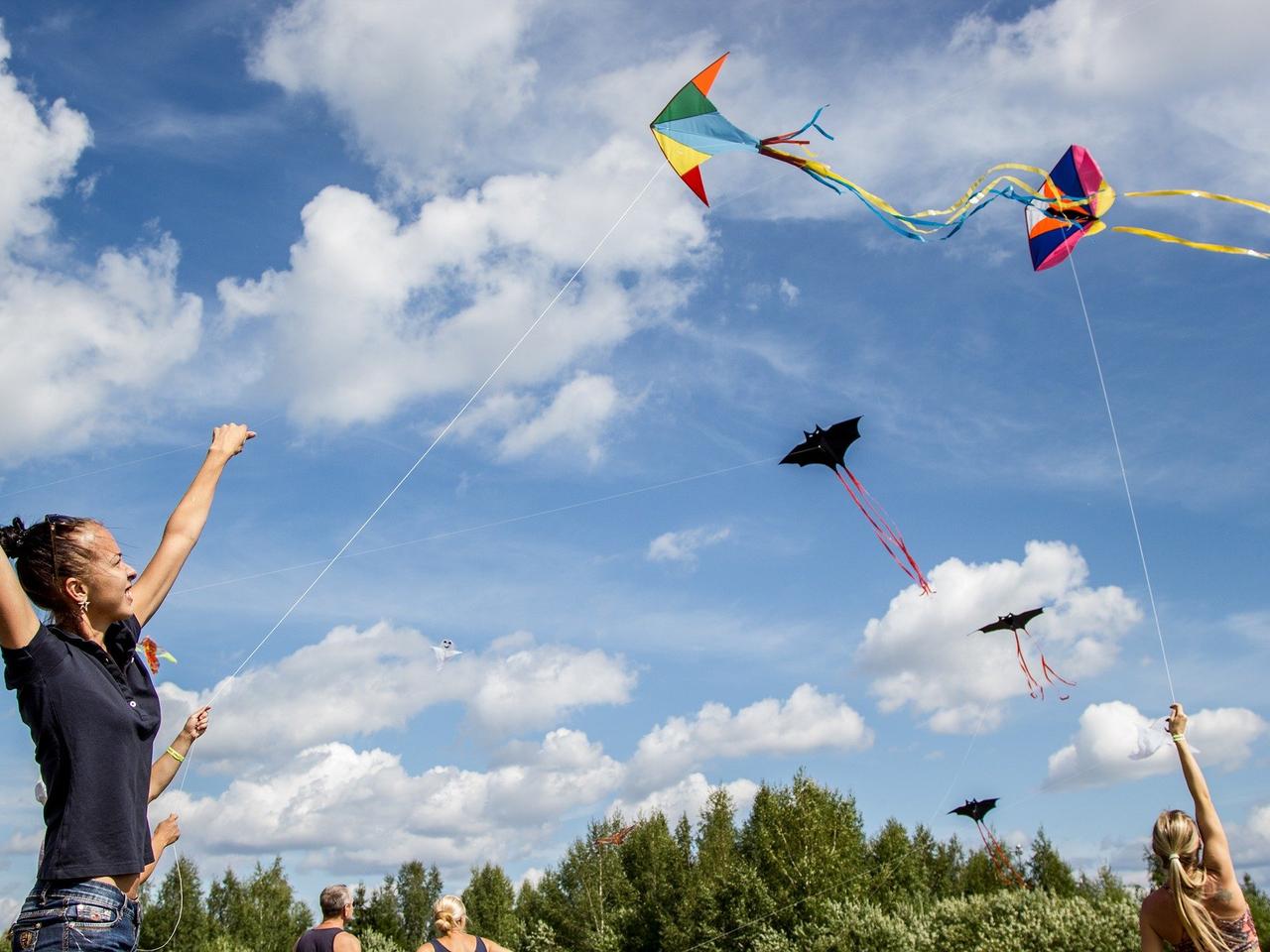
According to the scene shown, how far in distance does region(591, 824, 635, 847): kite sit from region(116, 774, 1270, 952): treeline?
1.29 ft

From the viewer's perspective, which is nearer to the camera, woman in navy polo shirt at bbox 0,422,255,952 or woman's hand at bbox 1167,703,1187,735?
woman in navy polo shirt at bbox 0,422,255,952

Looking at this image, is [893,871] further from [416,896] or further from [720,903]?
[416,896]

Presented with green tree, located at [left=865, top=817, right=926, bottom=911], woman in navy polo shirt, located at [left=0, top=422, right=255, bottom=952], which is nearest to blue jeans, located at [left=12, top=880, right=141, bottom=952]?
woman in navy polo shirt, located at [left=0, top=422, right=255, bottom=952]

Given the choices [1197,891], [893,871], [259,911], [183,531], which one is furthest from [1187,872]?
[259,911]

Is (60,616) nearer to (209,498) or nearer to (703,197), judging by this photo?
(209,498)

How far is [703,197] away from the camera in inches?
269

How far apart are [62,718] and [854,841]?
31678mm

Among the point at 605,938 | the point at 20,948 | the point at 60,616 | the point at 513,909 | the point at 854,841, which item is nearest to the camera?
the point at 20,948

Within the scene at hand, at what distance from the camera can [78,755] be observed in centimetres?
196

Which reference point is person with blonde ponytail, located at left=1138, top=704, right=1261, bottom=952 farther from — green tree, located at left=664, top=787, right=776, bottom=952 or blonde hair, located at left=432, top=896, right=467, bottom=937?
green tree, located at left=664, top=787, right=776, bottom=952

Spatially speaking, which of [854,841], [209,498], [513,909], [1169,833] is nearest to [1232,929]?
[1169,833]

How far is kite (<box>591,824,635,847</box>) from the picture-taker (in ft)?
110

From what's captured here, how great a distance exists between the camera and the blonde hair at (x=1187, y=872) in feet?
11.5

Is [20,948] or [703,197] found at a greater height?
[703,197]
